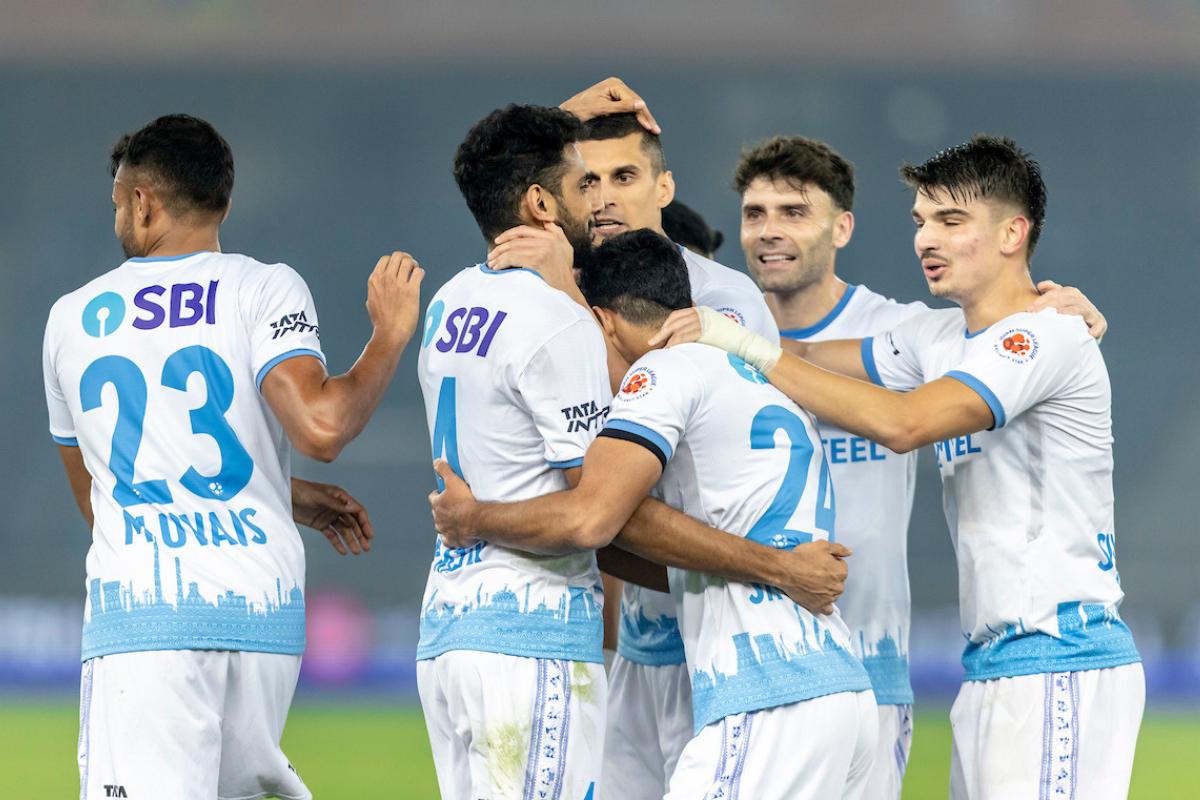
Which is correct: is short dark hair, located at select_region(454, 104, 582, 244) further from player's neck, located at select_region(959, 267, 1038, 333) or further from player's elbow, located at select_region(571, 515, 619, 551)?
player's neck, located at select_region(959, 267, 1038, 333)

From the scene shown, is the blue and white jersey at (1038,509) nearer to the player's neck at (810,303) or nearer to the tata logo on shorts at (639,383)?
the tata logo on shorts at (639,383)

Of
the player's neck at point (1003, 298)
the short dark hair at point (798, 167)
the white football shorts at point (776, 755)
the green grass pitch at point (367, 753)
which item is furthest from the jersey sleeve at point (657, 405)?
the green grass pitch at point (367, 753)

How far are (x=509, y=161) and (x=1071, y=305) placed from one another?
167cm

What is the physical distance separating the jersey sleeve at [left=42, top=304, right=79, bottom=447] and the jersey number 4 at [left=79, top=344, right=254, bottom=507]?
0.94 feet

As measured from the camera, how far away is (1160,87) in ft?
62.5

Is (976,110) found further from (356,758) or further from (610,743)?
(610,743)

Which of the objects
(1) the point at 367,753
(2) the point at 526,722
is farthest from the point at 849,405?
(1) the point at 367,753

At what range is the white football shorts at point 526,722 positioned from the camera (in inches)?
149

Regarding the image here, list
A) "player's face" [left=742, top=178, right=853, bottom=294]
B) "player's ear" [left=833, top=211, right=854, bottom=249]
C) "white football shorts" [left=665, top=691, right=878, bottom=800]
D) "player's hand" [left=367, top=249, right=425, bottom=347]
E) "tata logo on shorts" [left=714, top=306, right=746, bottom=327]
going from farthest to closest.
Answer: "player's ear" [left=833, top=211, right=854, bottom=249] → "player's face" [left=742, top=178, right=853, bottom=294] → "tata logo on shorts" [left=714, top=306, right=746, bottom=327] → "player's hand" [left=367, top=249, right=425, bottom=347] → "white football shorts" [left=665, top=691, right=878, bottom=800]

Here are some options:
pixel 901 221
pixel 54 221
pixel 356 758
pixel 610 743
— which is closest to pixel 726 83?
pixel 901 221

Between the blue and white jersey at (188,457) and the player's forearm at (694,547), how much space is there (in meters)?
1.01

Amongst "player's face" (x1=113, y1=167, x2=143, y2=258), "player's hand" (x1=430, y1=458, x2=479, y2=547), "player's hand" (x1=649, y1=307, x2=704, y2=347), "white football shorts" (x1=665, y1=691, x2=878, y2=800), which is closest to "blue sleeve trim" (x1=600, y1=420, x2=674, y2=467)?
"player's hand" (x1=649, y1=307, x2=704, y2=347)

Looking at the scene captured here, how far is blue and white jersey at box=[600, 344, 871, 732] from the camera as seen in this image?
3.81 meters

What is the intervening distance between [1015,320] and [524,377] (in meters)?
1.43
